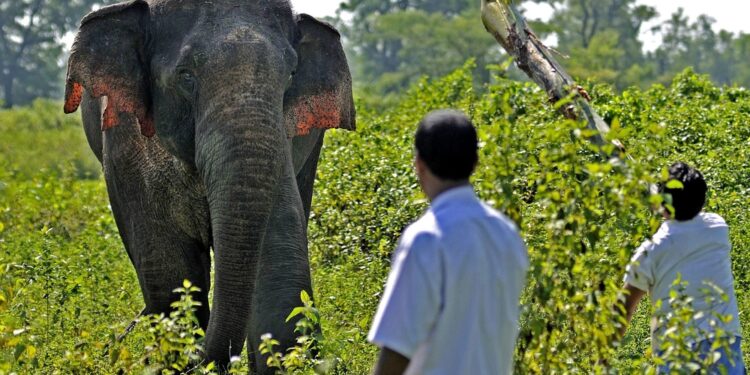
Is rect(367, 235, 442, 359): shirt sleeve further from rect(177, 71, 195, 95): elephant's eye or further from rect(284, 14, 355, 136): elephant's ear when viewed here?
rect(284, 14, 355, 136): elephant's ear

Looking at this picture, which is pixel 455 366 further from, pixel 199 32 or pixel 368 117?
pixel 368 117

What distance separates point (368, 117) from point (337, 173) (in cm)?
479

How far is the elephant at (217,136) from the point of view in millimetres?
5992

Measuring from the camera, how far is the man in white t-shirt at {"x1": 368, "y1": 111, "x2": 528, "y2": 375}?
3314 millimetres

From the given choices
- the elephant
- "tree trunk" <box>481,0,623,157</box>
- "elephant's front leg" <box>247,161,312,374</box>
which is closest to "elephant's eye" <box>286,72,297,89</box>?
the elephant

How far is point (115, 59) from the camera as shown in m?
6.71

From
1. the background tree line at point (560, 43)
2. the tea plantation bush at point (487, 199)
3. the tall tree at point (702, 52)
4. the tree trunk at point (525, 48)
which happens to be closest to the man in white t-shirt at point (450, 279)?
the tea plantation bush at point (487, 199)

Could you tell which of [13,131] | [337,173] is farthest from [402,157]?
[13,131]

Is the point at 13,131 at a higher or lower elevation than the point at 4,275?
higher

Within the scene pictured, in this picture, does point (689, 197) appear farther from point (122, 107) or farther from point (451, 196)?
point (122, 107)

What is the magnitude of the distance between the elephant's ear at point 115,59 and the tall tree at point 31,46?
56.0m

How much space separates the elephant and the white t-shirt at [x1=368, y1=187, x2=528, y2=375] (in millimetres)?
2607

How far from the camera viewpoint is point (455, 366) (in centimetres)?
340

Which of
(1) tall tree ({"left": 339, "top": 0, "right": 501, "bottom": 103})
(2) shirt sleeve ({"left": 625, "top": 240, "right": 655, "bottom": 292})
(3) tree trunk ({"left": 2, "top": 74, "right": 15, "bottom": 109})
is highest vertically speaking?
(1) tall tree ({"left": 339, "top": 0, "right": 501, "bottom": 103})
